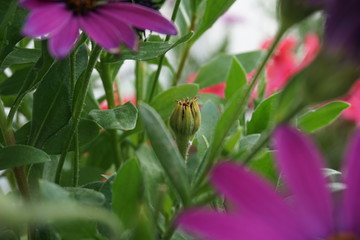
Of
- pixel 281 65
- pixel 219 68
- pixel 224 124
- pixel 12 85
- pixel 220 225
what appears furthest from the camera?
pixel 281 65

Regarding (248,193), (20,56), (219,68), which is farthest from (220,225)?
(219,68)

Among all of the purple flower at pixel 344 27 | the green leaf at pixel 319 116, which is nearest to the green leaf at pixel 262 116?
the green leaf at pixel 319 116

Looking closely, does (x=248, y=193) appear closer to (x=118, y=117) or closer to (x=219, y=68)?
(x=118, y=117)

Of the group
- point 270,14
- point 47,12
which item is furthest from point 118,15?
point 270,14

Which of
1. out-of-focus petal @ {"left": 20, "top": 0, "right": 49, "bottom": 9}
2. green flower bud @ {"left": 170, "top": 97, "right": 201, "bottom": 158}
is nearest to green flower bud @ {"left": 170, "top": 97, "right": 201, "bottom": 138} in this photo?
green flower bud @ {"left": 170, "top": 97, "right": 201, "bottom": 158}

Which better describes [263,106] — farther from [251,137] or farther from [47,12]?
[47,12]

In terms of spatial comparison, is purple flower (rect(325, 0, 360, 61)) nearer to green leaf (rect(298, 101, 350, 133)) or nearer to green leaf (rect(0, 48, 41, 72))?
green leaf (rect(298, 101, 350, 133))
